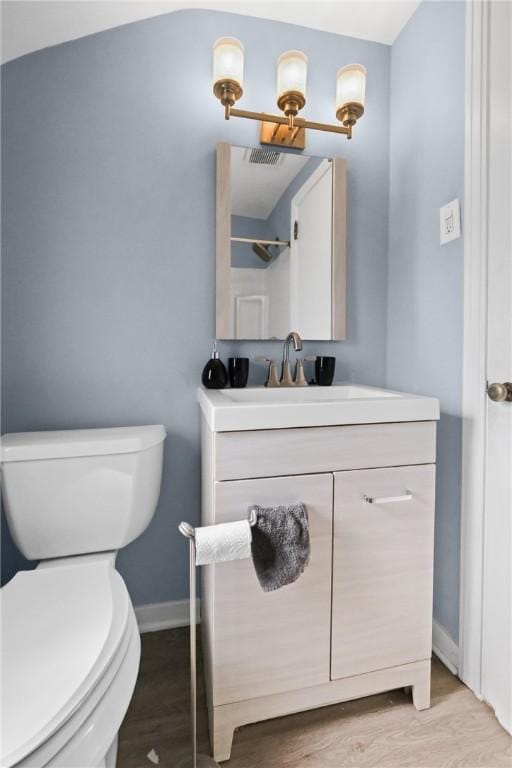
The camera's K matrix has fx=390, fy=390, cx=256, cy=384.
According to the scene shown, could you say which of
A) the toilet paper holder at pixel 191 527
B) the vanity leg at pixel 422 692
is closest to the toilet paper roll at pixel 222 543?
the toilet paper holder at pixel 191 527

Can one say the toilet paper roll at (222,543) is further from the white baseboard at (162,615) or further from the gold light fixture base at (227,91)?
the gold light fixture base at (227,91)

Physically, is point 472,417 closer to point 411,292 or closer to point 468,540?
point 468,540

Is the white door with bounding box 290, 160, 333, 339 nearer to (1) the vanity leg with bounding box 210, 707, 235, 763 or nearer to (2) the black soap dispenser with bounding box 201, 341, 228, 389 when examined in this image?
(2) the black soap dispenser with bounding box 201, 341, 228, 389

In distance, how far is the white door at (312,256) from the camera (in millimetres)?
1483

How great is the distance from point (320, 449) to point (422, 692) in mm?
776

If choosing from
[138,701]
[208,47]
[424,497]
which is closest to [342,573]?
[424,497]

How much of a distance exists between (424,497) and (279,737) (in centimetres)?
74

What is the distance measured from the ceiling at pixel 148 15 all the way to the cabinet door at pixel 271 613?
149 centimetres

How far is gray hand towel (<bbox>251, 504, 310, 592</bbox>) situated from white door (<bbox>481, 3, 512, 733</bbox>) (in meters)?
0.58

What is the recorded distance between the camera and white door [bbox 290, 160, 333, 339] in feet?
4.87

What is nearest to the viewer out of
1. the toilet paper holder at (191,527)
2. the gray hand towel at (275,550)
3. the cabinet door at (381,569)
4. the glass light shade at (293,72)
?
the toilet paper holder at (191,527)

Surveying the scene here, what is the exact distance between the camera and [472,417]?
1.15 m

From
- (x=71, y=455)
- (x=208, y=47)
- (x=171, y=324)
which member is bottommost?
(x=71, y=455)

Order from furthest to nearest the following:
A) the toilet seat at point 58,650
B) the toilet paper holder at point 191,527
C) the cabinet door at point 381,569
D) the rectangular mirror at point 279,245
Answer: the rectangular mirror at point 279,245
the cabinet door at point 381,569
the toilet paper holder at point 191,527
the toilet seat at point 58,650
